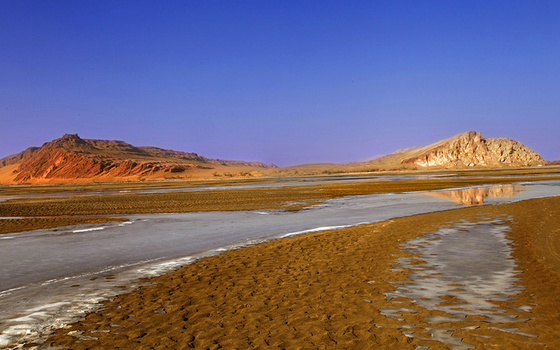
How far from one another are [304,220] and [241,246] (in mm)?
6242

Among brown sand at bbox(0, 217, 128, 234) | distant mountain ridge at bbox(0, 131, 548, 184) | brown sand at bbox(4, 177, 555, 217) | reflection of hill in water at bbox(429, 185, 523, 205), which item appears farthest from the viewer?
distant mountain ridge at bbox(0, 131, 548, 184)

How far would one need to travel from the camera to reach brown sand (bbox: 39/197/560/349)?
4.54 metres

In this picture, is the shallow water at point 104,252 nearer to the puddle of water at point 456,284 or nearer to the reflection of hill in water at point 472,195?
the puddle of water at point 456,284

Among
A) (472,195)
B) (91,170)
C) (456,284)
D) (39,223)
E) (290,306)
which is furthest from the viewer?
(91,170)

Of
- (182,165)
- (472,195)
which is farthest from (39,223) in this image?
(182,165)

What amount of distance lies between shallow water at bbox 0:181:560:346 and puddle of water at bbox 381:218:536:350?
5.27 meters

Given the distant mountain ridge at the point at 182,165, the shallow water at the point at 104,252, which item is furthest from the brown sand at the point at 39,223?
the distant mountain ridge at the point at 182,165

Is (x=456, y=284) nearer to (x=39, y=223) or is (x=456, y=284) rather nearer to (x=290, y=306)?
(x=290, y=306)

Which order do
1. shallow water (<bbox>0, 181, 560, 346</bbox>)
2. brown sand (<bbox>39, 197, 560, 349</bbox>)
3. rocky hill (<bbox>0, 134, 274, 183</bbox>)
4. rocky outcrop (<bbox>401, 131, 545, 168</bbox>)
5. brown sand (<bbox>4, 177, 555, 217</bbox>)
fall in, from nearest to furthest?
brown sand (<bbox>39, 197, 560, 349</bbox>)
shallow water (<bbox>0, 181, 560, 346</bbox>)
brown sand (<bbox>4, 177, 555, 217</bbox>)
rocky hill (<bbox>0, 134, 274, 183</bbox>)
rocky outcrop (<bbox>401, 131, 545, 168</bbox>)

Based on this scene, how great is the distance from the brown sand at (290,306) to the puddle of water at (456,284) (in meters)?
0.14

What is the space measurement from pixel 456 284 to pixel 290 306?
340 cm

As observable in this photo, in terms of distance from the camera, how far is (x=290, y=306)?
5840 millimetres

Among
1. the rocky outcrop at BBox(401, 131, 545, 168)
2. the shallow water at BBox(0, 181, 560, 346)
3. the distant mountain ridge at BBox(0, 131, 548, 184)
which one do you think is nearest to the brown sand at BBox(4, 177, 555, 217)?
the shallow water at BBox(0, 181, 560, 346)

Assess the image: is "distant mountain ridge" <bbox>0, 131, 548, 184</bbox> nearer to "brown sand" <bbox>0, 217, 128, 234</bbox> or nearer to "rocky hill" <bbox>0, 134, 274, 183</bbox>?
"rocky hill" <bbox>0, 134, 274, 183</bbox>
